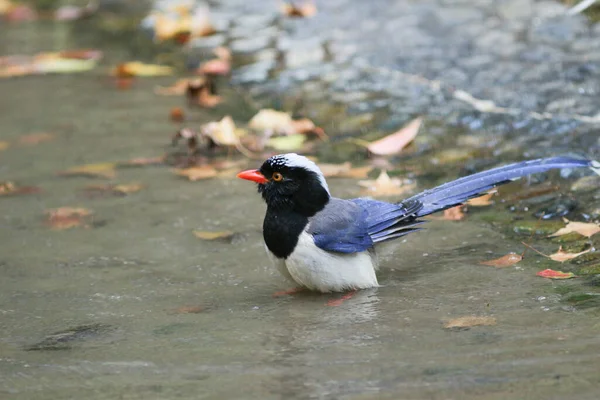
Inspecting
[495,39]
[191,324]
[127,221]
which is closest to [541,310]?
[191,324]

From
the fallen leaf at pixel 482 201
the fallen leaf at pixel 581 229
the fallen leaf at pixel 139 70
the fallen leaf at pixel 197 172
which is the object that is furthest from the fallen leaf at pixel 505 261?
the fallen leaf at pixel 139 70

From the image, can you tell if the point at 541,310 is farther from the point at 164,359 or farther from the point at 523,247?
the point at 164,359

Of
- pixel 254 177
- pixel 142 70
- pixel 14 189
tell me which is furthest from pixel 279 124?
pixel 254 177

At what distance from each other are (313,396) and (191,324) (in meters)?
0.96

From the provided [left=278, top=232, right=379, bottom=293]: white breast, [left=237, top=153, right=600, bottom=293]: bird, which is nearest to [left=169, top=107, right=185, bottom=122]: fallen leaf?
[left=237, top=153, right=600, bottom=293]: bird

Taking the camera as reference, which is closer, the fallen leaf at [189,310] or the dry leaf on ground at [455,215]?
the fallen leaf at [189,310]

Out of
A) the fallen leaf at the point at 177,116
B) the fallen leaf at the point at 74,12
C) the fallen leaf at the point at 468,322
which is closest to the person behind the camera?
the fallen leaf at the point at 468,322

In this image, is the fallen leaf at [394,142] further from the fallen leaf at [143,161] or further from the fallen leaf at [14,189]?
the fallen leaf at [14,189]

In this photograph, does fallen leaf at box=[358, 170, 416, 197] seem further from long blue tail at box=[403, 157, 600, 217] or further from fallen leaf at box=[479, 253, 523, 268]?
fallen leaf at box=[479, 253, 523, 268]

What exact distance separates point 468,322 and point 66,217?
258 cm

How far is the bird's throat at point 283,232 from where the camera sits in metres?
4.29

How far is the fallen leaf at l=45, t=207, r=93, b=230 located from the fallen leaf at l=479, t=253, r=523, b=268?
2221 millimetres

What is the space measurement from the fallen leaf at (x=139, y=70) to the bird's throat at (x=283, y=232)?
4.48 metres

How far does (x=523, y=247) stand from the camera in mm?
4602
